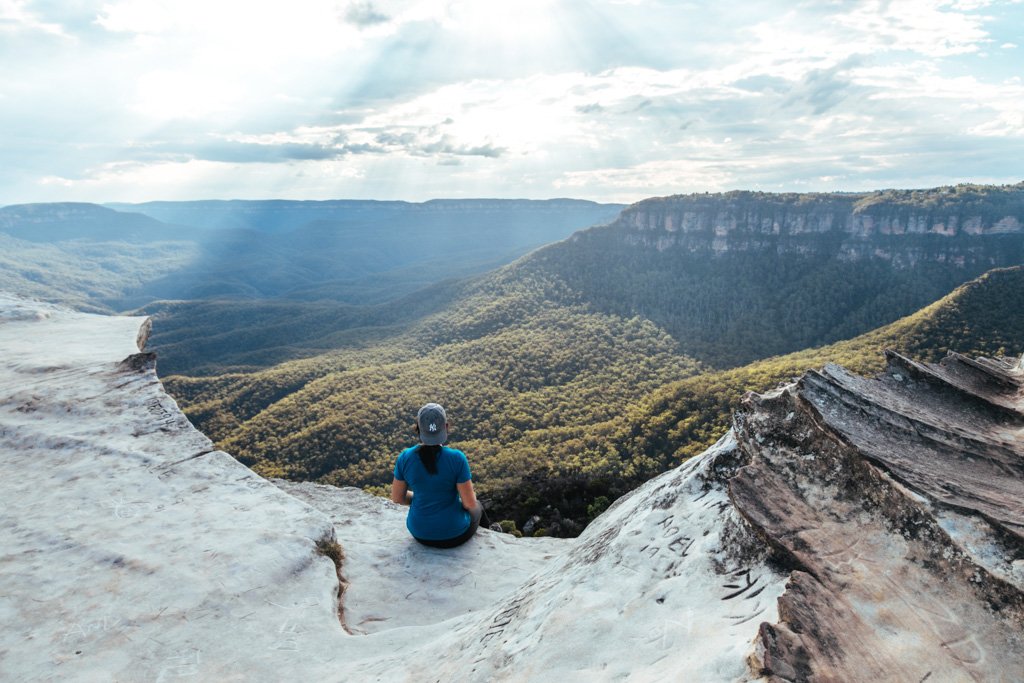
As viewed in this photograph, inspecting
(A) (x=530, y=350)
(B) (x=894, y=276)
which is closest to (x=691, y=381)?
(A) (x=530, y=350)

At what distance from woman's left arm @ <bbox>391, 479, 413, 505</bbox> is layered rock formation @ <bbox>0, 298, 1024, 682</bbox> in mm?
568

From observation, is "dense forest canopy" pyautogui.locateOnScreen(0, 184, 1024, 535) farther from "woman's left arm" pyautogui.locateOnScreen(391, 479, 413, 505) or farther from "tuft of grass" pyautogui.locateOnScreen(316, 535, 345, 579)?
"tuft of grass" pyautogui.locateOnScreen(316, 535, 345, 579)

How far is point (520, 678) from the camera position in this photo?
11.0 ft

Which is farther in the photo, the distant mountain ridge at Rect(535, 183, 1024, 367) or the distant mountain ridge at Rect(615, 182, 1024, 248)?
the distant mountain ridge at Rect(615, 182, 1024, 248)

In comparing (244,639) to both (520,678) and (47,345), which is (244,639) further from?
(47,345)

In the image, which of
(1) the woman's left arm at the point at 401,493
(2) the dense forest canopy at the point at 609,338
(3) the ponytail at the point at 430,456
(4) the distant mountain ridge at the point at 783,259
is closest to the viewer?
(3) the ponytail at the point at 430,456

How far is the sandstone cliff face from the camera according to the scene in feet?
242

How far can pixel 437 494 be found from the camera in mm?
6359

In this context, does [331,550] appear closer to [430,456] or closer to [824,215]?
[430,456]

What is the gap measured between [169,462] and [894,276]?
92.0 meters

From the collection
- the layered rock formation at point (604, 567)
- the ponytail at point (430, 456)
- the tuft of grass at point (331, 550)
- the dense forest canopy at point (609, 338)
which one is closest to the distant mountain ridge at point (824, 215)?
the dense forest canopy at point (609, 338)

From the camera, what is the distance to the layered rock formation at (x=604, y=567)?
304cm

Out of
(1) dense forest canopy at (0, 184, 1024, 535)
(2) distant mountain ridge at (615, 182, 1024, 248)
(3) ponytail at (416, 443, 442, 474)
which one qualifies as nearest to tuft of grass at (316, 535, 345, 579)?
(3) ponytail at (416, 443, 442, 474)

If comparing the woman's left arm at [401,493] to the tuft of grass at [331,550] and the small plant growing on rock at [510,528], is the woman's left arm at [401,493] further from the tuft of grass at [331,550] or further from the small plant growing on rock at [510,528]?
the small plant growing on rock at [510,528]
